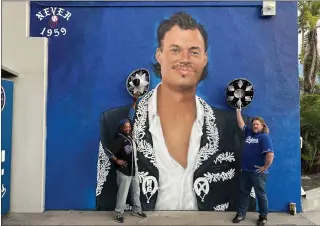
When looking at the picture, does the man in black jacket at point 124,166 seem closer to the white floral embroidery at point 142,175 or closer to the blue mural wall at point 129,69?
the white floral embroidery at point 142,175

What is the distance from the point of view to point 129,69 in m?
6.16

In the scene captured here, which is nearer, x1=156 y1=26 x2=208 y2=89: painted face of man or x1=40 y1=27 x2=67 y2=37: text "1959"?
x1=156 y1=26 x2=208 y2=89: painted face of man

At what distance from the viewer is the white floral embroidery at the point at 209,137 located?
604 cm

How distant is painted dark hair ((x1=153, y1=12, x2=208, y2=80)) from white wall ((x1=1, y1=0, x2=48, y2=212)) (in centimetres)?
212

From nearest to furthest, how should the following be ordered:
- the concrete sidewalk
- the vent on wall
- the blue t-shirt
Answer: the blue t-shirt, the concrete sidewalk, the vent on wall

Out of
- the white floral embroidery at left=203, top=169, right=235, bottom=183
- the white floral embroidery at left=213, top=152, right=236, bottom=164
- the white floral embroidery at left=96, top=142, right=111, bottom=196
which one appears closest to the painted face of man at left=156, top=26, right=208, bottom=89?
the white floral embroidery at left=213, top=152, right=236, bottom=164

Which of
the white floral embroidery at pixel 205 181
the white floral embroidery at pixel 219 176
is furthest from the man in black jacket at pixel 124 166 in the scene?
the white floral embroidery at pixel 219 176

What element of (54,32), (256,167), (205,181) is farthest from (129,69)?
(256,167)

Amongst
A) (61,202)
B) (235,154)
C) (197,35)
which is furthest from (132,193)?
(197,35)

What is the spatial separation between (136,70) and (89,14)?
143cm

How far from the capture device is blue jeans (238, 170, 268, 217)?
208 inches

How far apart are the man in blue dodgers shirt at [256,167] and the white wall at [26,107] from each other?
3580 millimetres

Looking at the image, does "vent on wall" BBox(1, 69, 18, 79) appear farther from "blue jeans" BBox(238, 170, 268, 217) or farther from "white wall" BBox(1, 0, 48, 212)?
"blue jeans" BBox(238, 170, 268, 217)

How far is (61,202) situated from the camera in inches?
240
